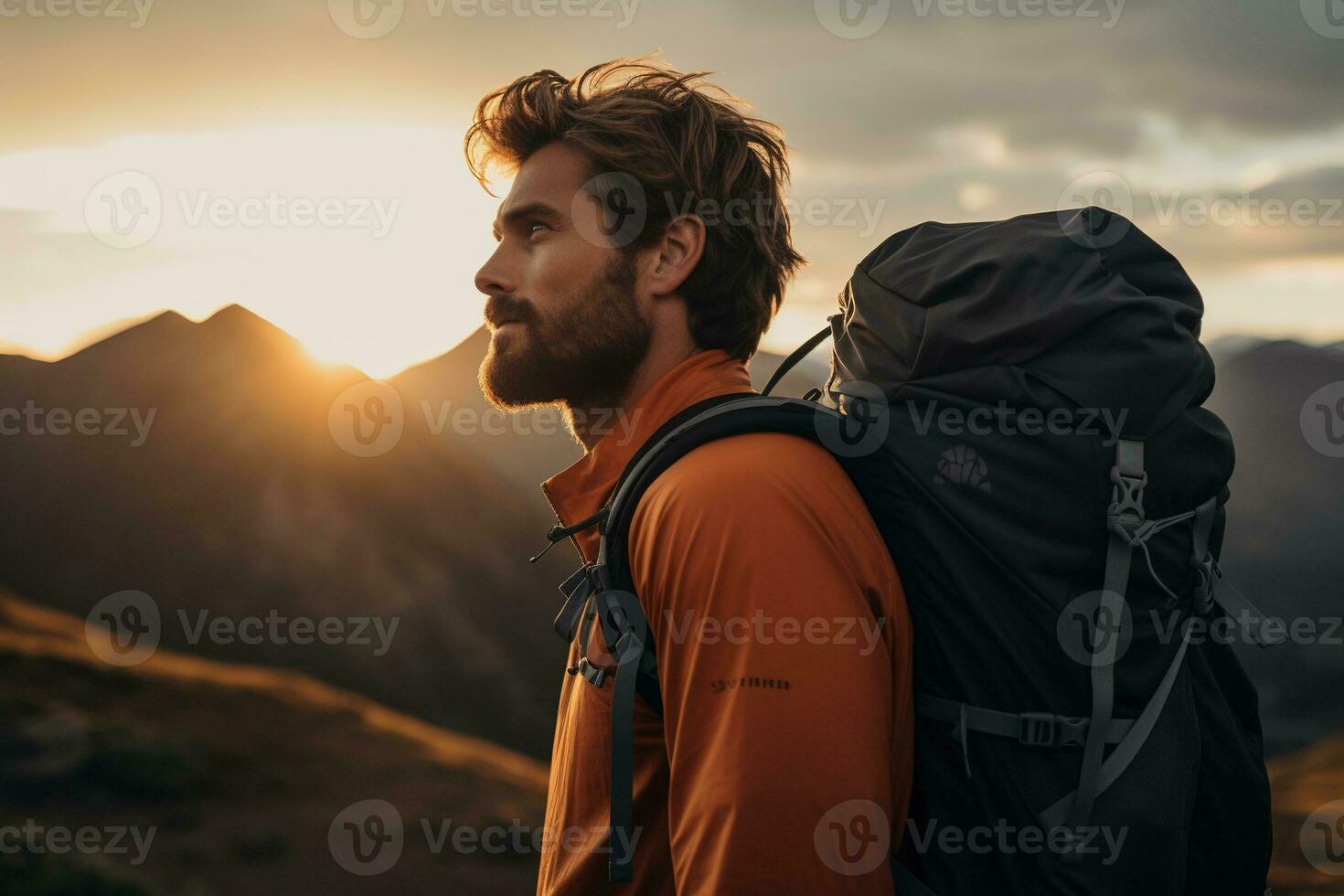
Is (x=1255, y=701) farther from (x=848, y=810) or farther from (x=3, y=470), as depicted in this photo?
(x=3, y=470)

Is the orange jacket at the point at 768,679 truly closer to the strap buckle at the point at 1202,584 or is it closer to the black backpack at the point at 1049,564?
the black backpack at the point at 1049,564

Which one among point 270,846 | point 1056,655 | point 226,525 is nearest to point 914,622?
point 1056,655

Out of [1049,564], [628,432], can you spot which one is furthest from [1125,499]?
[628,432]

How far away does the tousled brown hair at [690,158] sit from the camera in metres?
2.81

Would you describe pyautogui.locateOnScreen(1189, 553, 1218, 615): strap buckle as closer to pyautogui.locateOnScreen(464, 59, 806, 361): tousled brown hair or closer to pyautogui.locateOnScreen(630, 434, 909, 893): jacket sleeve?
pyautogui.locateOnScreen(630, 434, 909, 893): jacket sleeve

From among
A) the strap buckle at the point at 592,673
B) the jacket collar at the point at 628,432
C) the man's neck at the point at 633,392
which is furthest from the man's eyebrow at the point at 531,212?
the strap buckle at the point at 592,673

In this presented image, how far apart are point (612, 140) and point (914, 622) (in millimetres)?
1863

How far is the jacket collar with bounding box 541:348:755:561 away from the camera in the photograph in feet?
8.07

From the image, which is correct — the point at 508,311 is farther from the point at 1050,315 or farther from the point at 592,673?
the point at 1050,315

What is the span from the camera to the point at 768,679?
1.62 metres

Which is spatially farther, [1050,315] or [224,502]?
[224,502]

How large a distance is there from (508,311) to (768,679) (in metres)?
1.51

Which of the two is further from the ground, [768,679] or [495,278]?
[495,278]

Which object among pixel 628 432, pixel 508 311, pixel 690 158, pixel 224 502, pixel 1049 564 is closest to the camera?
pixel 1049 564
